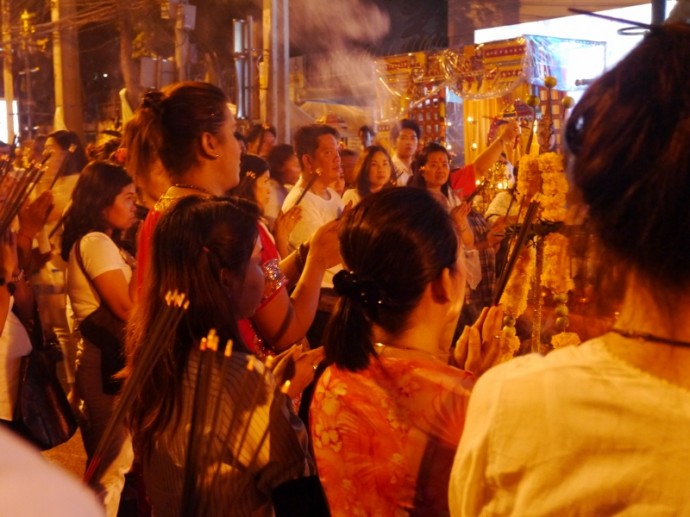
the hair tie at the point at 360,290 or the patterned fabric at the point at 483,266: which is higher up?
the hair tie at the point at 360,290

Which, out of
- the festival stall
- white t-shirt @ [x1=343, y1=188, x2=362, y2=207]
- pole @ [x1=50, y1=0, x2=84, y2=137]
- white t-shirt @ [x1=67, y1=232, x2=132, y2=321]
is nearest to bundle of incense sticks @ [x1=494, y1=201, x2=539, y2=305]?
white t-shirt @ [x1=67, y1=232, x2=132, y2=321]

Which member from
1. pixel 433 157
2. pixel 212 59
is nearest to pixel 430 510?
pixel 433 157

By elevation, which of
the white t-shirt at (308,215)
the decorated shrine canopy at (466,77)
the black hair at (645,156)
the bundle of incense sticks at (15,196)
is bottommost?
the white t-shirt at (308,215)

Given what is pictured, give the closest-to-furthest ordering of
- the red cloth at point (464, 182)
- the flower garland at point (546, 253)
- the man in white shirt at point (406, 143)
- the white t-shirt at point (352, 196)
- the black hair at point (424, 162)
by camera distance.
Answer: the flower garland at point (546, 253) → the black hair at point (424, 162) → the white t-shirt at point (352, 196) → the red cloth at point (464, 182) → the man in white shirt at point (406, 143)

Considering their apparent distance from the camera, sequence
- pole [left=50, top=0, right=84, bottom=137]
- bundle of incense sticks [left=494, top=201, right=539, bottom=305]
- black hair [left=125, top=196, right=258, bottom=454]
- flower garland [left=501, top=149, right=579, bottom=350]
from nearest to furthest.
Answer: black hair [left=125, top=196, right=258, bottom=454] → bundle of incense sticks [left=494, top=201, right=539, bottom=305] → flower garland [left=501, top=149, right=579, bottom=350] → pole [left=50, top=0, right=84, bottom=137]

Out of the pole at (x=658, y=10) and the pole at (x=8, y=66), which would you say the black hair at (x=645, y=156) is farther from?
the pole at (x=8, y=66)

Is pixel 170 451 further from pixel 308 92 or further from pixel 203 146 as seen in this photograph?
pixel 308 92

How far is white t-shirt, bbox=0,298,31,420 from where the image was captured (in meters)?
2.75

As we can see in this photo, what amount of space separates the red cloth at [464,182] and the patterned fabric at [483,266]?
0.51 metres

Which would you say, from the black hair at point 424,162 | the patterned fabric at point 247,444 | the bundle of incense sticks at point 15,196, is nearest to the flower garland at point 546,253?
Result: the patterned fabric at point 247,444

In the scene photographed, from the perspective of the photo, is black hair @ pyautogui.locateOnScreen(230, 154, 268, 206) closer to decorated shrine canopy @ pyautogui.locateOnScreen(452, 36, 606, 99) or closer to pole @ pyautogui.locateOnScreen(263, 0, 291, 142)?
pole @ pyautogui.locateOnScreen(263, 0, 291, 142)

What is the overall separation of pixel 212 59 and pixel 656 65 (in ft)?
55.9

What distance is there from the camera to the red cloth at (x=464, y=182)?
18.3 feet

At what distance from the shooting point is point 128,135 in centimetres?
254
